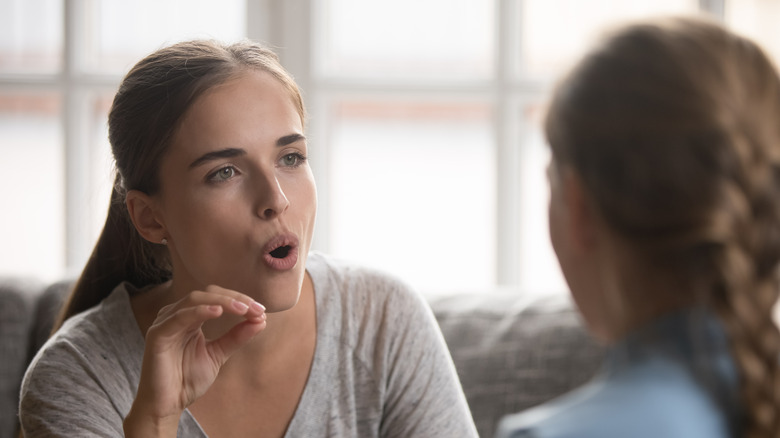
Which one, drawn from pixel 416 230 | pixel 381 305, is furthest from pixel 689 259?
pixel 416 230

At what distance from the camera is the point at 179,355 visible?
143 centimetres

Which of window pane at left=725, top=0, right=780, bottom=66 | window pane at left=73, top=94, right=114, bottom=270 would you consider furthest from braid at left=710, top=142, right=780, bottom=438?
window pane at left=73, top=94, right=114, bottom=270

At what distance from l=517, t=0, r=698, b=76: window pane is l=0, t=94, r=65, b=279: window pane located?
4.82 ft

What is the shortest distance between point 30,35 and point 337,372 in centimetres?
165

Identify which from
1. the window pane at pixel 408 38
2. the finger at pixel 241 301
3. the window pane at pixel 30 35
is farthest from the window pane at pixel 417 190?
the finger at pixel 241 301

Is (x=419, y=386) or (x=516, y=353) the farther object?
(x=516, y=353)

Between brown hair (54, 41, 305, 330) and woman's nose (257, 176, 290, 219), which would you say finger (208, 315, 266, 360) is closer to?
woman's nose (257, 176, 290, 219)

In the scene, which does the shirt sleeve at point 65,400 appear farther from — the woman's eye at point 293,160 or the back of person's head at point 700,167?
the back of person's head at point 700,167

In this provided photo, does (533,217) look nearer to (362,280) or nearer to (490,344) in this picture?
(490,344)

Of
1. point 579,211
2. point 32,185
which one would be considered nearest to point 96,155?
point 32,185

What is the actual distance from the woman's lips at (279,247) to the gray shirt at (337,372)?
0.26 meters

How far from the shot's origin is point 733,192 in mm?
743

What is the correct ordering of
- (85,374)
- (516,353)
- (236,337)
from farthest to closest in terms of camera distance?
(516,353)
(85,374)
(236,337)

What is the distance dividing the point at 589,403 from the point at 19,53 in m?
2.41
